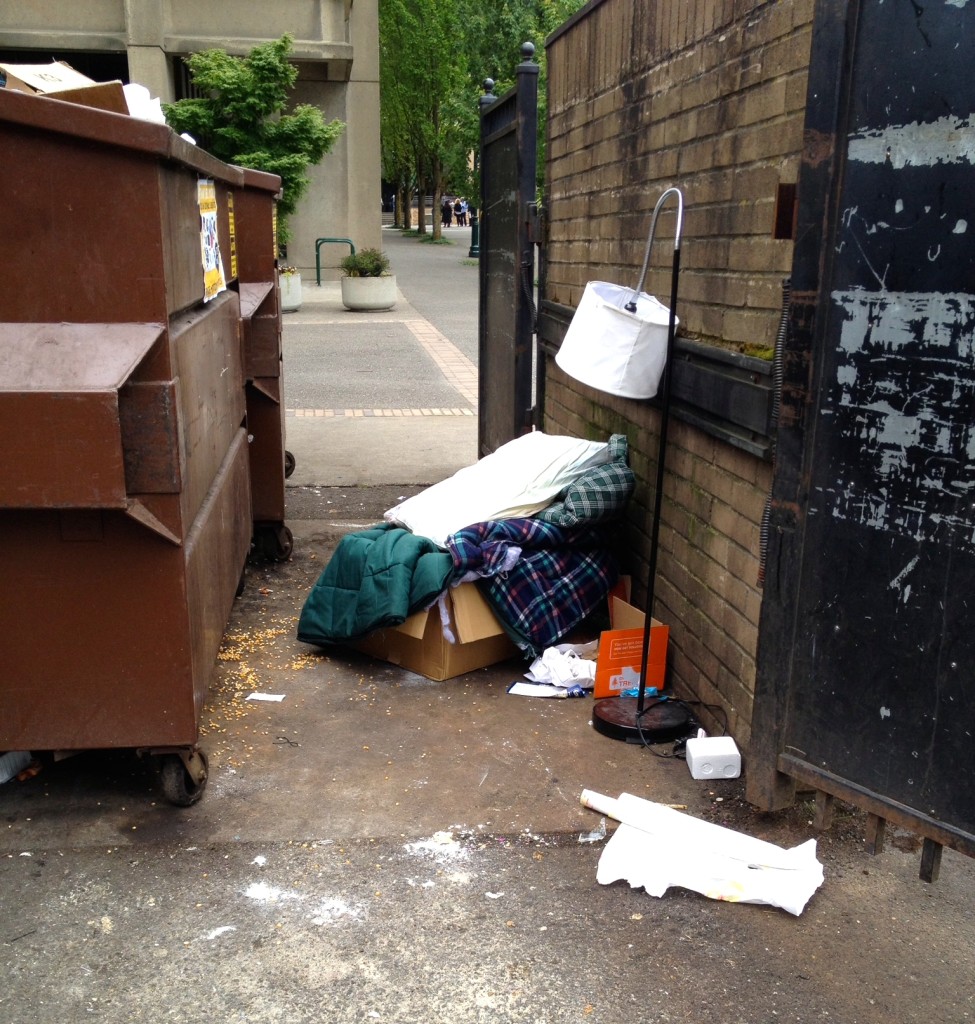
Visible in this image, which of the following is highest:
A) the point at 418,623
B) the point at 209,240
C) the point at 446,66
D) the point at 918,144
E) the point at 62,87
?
the point at 446,66

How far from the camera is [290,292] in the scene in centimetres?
1709

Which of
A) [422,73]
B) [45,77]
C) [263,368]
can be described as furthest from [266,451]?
[422,73]

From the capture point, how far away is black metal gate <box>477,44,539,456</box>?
5840mm

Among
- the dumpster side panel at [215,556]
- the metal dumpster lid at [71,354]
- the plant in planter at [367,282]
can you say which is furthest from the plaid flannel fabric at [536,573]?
the plant in planter at [367,282]

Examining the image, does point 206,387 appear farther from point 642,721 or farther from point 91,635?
point 642,721

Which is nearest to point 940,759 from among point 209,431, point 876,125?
point 876,125

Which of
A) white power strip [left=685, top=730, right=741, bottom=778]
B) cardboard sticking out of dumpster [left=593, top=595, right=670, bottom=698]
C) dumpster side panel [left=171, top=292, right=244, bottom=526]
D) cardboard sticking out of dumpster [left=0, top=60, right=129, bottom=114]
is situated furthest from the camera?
cardboard sticking out of dumpster [left=593, top=595, right=670, bottom=698]

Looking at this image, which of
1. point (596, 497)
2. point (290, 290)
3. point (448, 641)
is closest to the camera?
point (448, 641)

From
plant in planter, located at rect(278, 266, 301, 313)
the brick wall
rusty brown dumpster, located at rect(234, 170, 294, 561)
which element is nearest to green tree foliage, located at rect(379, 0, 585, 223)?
plant in planter, located at rect(278, 266, 301, 313)

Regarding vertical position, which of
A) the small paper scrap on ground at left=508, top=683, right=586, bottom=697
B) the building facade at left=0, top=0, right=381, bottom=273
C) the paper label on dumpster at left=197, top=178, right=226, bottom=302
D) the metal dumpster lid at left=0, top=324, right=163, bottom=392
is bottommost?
the small paper scrap on ground at left=508, top=683, right=586, bottom=697

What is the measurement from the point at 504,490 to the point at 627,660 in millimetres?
900

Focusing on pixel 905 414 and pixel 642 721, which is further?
pixel 642 721

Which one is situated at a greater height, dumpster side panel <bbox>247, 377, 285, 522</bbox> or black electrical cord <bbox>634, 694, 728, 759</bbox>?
dumpster side panel <bbox>247, 377, 285, 522</bbox>

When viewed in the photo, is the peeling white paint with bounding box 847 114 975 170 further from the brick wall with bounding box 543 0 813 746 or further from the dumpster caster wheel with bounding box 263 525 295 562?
the dumpster caster wheel with bounding box 263 525 295 562
